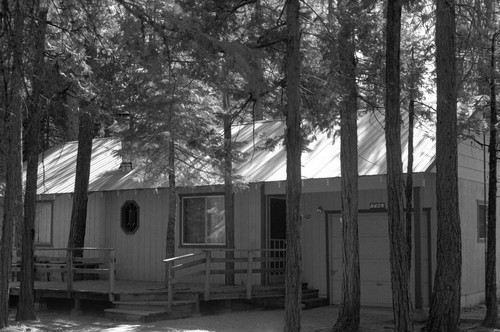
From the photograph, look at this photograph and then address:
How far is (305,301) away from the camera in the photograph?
1627cm

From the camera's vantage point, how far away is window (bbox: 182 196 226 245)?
60.0ft

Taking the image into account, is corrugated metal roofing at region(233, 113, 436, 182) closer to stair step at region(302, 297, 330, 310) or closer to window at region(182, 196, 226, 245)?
window at region(182, 196, 226, 245)

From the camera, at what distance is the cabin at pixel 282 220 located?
1545cm

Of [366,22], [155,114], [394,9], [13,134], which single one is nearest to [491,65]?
[366,22]

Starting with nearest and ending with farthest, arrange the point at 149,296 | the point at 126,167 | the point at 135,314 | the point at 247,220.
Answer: the point at 135,314 < the point at 149,296 < the point at 247,220 < the point at 126,167

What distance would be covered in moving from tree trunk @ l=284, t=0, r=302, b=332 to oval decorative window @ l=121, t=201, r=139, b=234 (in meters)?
10.5

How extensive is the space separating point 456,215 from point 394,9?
402cm

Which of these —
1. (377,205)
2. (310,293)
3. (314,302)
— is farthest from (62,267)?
(377,205)

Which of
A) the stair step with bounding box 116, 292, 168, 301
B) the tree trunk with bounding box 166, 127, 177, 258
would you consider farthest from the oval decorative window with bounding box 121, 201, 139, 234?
the stair step with bounding box 116, 292, 168, 301

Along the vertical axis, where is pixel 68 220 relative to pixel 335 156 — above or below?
below

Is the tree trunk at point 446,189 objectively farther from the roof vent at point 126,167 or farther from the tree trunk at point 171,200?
the roof vent at point 126,167

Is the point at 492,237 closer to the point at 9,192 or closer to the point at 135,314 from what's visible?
the point at 135,314

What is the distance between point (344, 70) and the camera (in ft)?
40.4

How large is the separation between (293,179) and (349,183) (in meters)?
3.18
